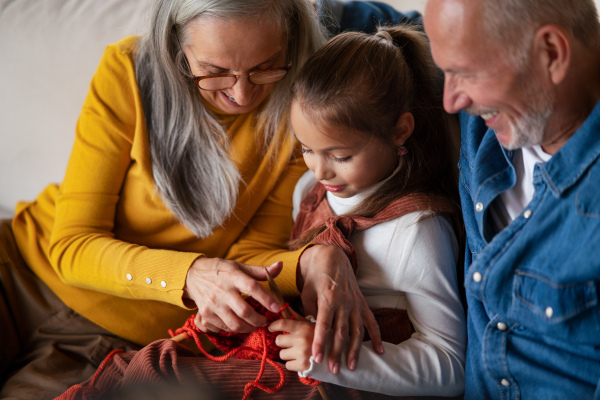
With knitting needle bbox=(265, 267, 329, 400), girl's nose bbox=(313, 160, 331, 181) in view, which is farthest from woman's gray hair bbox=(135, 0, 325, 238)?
knitting needle bbox=(265, 267, 329, 400)

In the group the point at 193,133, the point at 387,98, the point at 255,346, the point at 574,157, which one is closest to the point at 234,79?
the point at 193,133

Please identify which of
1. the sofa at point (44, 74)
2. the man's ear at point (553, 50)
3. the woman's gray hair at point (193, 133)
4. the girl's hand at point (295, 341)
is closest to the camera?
the man's ear at point (553, 50)

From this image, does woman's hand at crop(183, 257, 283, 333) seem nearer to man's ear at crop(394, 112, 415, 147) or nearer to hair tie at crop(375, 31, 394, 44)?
man's ear at crop(394, 112, 415, 147)

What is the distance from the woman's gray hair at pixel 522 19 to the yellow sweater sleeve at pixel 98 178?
2.92ft

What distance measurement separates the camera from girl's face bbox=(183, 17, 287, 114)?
1.16 meters

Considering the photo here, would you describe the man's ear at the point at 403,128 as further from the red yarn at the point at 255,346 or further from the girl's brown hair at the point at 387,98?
the red yarn at the point at 255,346

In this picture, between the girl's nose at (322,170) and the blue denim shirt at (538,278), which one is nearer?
the blue denim shirt at (538,278)

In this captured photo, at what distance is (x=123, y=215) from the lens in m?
1.47

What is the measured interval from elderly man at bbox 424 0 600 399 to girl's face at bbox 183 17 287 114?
15.4 inches

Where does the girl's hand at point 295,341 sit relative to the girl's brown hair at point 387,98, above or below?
below

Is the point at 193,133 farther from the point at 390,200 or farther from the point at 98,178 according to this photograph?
the point at 390,200

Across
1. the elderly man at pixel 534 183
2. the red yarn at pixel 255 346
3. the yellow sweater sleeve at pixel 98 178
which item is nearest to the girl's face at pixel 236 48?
the yellow sweater sleeve at pixel 98 178

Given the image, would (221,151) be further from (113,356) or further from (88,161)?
(113,356)

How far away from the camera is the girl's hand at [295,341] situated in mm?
1025
